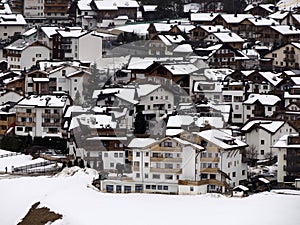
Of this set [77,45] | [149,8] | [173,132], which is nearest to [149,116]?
[173,132]

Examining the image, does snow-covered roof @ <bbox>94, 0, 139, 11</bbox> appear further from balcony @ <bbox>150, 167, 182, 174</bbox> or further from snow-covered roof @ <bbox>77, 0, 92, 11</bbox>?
balcony @ <bbox>150, 167, 182, 174</bbox>

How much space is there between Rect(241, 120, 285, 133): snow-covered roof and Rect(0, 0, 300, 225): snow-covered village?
Answer: 0.02 meters

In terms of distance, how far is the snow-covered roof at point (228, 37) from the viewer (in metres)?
16.0

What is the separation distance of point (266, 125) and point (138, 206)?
9.06 ft

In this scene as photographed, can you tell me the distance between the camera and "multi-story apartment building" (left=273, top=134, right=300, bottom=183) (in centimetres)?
1059

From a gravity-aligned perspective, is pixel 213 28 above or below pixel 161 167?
above

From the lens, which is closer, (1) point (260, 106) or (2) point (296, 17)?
(1) point (260, 106)

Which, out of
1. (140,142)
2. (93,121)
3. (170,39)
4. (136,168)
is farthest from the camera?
(170,39)

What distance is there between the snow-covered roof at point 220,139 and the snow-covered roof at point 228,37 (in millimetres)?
5375

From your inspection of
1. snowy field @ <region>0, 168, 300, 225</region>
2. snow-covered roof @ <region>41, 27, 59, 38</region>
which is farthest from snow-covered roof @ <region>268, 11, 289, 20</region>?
snowy field @ <region>0, 168, 300, 225</region>

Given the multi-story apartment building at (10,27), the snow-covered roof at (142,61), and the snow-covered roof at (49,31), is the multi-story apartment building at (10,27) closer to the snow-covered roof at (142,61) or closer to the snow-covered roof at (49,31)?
the snow-covered roof at (49,31)

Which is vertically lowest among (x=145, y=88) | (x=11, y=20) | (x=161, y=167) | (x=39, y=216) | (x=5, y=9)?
(x=39, y=216)

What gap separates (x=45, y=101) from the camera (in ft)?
42.0

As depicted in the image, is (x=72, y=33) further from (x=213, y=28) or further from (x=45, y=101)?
(x=45, y=101)
